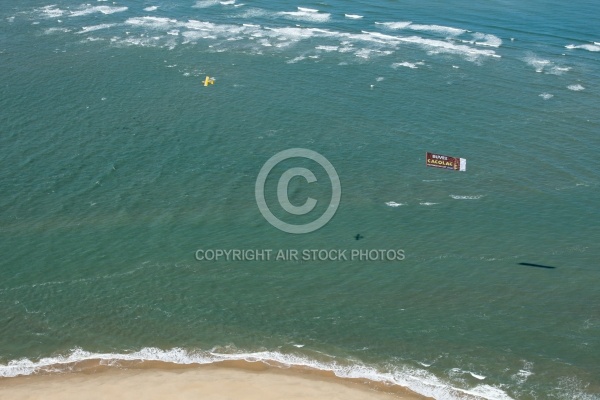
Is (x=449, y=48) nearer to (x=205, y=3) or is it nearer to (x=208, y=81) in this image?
(x=208, y=81)

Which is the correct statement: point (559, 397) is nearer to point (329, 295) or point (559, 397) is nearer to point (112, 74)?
point (329, 295)

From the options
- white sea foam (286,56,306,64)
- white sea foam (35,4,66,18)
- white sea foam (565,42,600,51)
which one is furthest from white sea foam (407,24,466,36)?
white sea foam (35,4,66,18)

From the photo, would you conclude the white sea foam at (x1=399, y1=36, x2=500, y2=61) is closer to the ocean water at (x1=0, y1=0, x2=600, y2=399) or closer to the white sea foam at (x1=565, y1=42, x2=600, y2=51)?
the ocean water at (x1=0, y1=0, x2=600, y2=399)

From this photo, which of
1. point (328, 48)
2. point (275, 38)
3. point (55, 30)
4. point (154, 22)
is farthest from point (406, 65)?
point (55, 30)

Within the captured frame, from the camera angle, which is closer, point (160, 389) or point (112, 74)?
point (160, 389)

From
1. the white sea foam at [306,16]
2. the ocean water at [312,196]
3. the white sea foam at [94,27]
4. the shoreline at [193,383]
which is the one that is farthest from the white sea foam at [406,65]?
the shoreline at [193,383]

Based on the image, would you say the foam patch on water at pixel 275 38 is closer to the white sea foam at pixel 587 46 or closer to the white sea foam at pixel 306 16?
the white sea foam at pixel 306 16

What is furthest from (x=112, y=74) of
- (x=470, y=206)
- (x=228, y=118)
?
(x=470, y=206)
